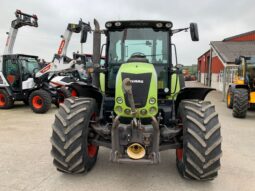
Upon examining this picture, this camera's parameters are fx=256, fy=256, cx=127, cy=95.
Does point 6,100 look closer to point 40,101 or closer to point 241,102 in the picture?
point 40,101

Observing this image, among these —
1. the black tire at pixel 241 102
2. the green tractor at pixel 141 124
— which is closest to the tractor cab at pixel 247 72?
the black tire at pixel 241 102

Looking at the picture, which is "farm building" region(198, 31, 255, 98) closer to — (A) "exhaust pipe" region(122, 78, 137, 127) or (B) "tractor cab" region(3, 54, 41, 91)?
(B) "tractor cab" region(3, 54, 41, 91)

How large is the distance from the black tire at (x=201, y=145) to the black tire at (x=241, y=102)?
17.2 ft

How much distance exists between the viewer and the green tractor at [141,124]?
313 cm

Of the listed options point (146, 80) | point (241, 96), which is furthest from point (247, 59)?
point (146, 80)

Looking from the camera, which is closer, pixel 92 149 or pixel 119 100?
pixel 119 100

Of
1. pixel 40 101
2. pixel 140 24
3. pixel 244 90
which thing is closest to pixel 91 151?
pixel 140 24

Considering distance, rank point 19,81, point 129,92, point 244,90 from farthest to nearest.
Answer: point 19,81, point 244,90, point 129,92

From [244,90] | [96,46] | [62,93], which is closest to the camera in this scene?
[96,46]

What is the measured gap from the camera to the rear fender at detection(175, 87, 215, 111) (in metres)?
4.00

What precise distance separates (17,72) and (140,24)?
7.06 metres

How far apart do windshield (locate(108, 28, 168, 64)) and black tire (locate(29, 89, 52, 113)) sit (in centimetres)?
523

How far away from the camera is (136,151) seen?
3154 millimetres

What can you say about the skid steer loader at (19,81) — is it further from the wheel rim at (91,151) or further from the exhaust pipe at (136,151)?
the exhaust pipe at (136,151)
